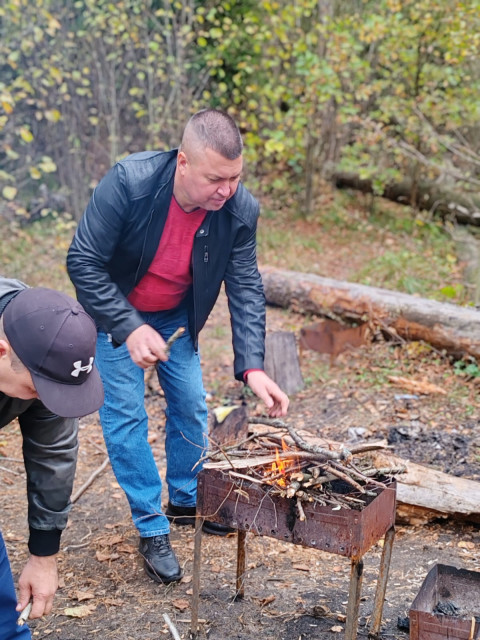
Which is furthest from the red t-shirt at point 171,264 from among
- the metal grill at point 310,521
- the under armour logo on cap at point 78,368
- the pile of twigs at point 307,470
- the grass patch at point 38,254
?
the grass patch at point 38,254

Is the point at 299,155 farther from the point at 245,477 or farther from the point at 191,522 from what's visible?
the point at 245,477

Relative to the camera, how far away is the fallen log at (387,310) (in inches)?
277

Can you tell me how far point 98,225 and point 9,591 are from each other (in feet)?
5.96

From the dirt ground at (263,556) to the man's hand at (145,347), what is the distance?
1378 millimetres

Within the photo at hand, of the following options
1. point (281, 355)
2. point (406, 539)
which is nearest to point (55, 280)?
point (281, 355)

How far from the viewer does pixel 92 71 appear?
11703 mm

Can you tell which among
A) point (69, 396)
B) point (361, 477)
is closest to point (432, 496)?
point (361, 477)

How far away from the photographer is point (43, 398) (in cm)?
243

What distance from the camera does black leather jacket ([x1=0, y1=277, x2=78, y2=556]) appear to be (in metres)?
2.89

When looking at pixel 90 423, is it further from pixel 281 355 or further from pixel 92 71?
pixel 92 71

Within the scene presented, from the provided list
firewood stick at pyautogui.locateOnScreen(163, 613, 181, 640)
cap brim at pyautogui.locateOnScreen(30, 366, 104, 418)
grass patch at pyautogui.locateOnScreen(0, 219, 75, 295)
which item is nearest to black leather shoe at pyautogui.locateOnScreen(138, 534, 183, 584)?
firewood stick at pyautogui.locateOnScreen(163, 613, 181, 640)

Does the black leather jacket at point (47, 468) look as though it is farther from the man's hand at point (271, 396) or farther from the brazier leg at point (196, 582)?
the man's hand at point (271, 396)

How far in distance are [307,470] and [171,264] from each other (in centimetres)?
141

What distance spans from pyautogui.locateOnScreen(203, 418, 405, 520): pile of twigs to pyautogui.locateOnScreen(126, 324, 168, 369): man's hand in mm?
546
